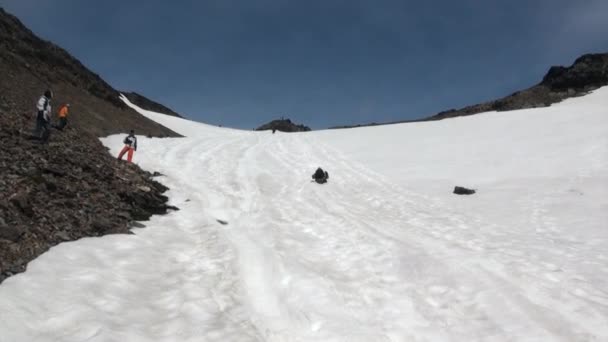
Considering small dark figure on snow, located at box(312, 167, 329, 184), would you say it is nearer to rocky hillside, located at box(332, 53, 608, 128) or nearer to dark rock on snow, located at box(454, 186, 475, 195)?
dark rock on snow, located at box(454, 186, 475, 195)

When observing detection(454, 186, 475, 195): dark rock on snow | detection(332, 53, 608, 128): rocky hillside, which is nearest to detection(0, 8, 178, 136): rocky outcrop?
detection(454, 186, 475, 195): dark rock on snow

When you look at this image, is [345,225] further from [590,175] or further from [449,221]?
[590,175]

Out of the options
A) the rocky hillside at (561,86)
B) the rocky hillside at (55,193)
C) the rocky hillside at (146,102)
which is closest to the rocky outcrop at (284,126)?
the rocky hillside at (146,102)

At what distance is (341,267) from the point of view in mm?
7574

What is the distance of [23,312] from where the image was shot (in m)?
4.71

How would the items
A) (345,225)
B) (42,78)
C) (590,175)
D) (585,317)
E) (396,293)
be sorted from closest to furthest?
1. (585,317)
2. (396,293)
3. (345,225)
4. (590,175)
5. (42,78)

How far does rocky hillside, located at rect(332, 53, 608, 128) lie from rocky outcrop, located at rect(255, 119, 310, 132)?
102 ft

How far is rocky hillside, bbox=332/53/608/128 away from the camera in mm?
50906

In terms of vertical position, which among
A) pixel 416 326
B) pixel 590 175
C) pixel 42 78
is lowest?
pixel 416 326

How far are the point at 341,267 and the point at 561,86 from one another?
61359mm

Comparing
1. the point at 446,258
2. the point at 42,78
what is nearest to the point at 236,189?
the point at 446,258

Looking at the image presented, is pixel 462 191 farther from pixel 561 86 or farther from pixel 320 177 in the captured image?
pixel 561 86

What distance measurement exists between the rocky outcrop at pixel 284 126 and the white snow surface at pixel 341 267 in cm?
6499

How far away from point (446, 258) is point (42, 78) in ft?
102
